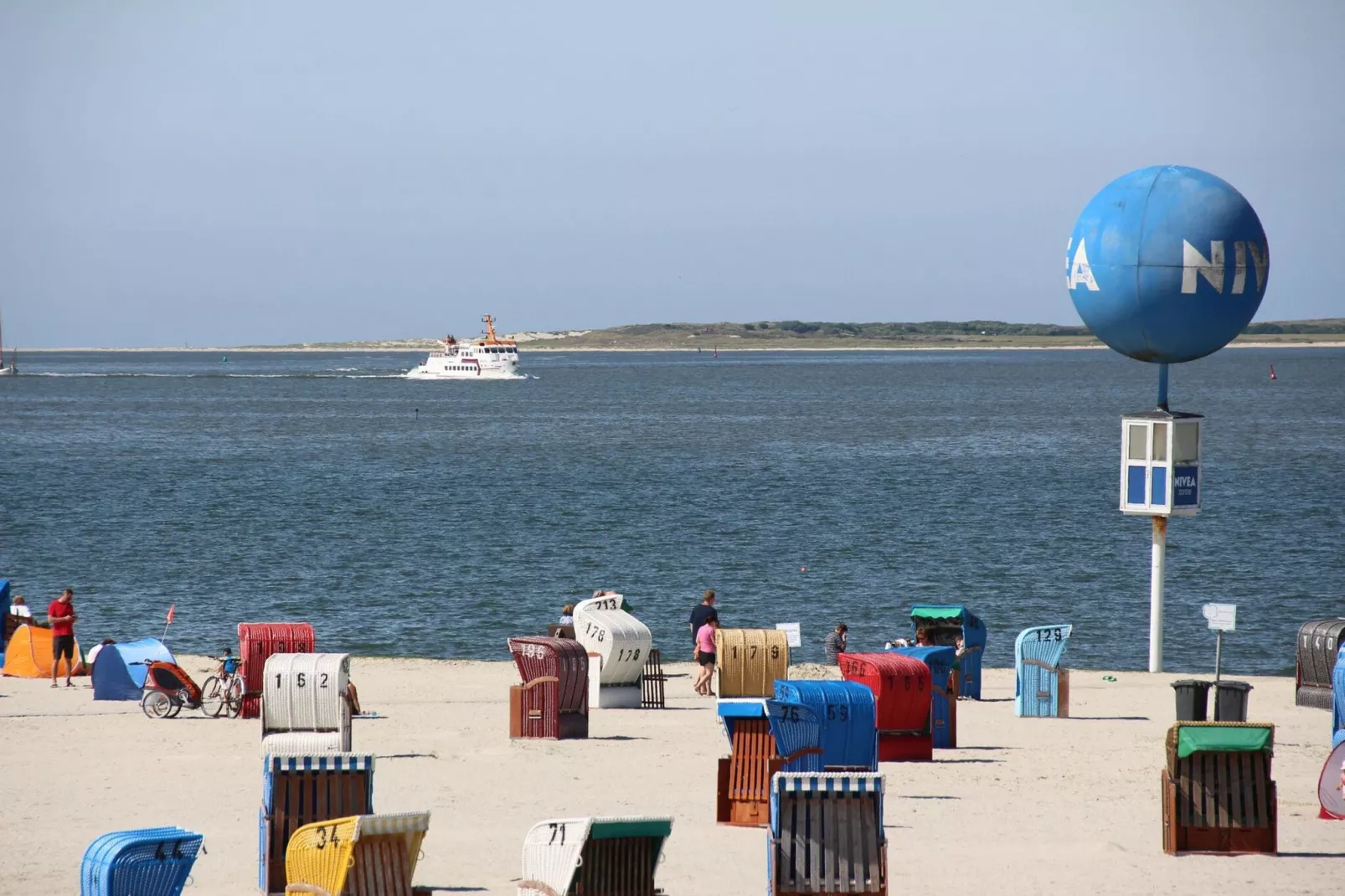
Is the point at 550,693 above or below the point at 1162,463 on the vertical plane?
below

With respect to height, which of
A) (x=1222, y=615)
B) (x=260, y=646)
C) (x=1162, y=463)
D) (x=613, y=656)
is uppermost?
(x=1162, y=463)

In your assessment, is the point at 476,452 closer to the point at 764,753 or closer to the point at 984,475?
the point at 984,475

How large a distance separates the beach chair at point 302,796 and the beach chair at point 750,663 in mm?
9287

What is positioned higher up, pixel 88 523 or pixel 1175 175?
pixel 1175 175

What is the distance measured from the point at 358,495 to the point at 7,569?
20.0m

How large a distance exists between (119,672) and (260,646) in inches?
117

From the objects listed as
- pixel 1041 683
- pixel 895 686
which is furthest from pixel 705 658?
pixel 895 686

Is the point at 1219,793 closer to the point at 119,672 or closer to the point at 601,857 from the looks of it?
the point at 601,857

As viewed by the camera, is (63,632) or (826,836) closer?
(826,836)

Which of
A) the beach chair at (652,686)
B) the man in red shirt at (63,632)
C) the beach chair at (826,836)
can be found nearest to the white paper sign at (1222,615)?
the beach chair at (652,686)

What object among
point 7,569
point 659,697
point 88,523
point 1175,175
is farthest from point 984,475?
point 659,697

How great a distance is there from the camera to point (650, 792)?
618 inches

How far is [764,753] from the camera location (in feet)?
48.0

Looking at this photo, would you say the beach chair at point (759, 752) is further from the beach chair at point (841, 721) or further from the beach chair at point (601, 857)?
the beach chair at point (601, 857)
